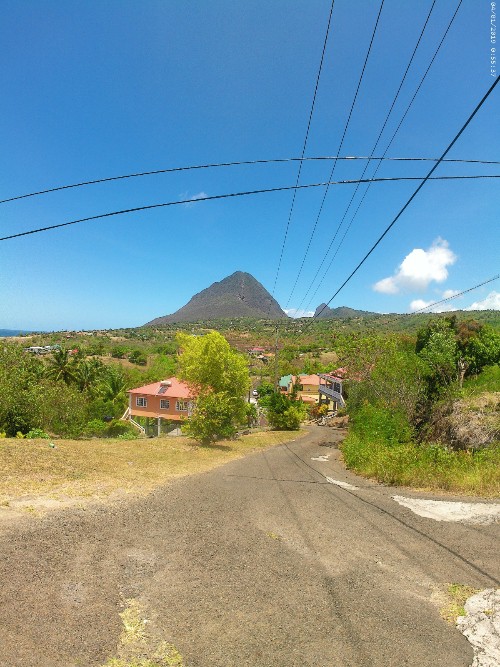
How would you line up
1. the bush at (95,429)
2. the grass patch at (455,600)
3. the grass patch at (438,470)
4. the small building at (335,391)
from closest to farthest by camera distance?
the grass patch at (455,600), the grass patch at (438,470), the bush at (95,429), the small building at (335,391)

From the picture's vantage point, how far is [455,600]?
16.9ft

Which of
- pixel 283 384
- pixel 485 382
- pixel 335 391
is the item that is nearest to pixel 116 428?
pixel 335 391

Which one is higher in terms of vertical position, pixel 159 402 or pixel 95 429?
pixel 159 402

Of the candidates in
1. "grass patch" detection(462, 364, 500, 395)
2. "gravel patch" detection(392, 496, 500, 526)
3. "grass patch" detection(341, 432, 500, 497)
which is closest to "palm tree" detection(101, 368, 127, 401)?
"grass patch" detection(462, 364, 500, 395)

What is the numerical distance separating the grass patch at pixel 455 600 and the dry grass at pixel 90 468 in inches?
284

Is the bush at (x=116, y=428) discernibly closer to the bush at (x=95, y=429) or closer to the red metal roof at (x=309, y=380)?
the bush at (x=95, y=429)

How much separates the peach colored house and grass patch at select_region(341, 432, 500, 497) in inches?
1243

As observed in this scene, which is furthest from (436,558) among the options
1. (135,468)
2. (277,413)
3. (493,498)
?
(277,413)

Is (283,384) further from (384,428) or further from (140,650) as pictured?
(140,650)

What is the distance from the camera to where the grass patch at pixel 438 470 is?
34.3 ft

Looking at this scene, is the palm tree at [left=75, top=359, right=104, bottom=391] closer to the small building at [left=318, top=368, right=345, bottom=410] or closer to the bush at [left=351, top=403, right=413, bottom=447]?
the small building at [left=318, top=368, right=345, bottom=410]

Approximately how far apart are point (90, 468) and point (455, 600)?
34.6 ft

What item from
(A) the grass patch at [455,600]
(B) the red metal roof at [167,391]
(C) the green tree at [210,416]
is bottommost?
(B) the red metal roof at [167,391]

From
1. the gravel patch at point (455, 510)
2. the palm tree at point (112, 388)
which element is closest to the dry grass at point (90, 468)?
the gravel patch at point (455, 510)
